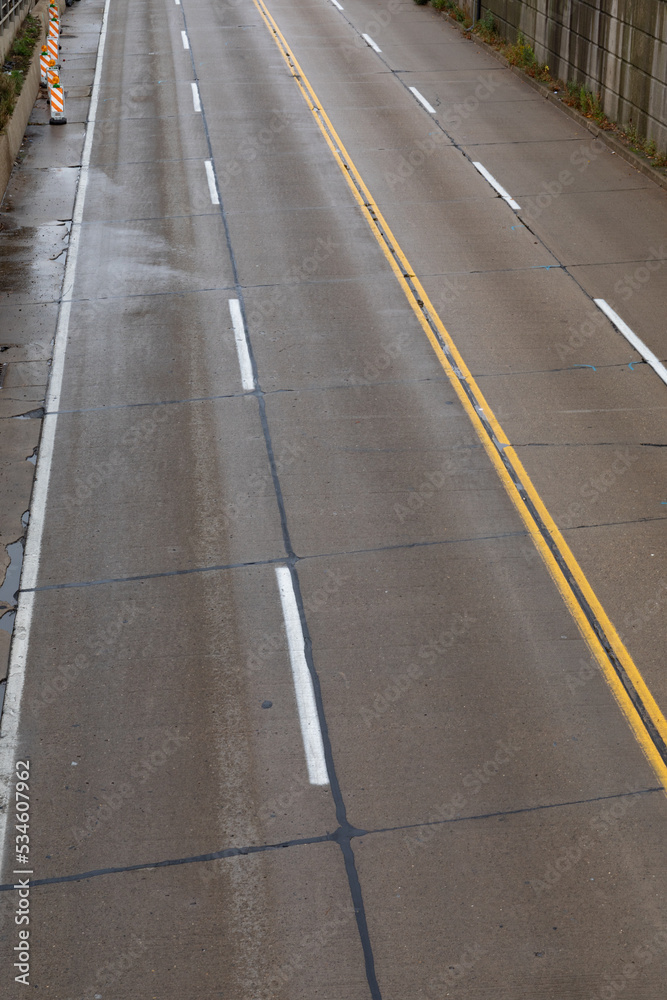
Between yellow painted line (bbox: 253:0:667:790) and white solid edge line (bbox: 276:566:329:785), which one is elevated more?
white solid edge line (bbox: 276:566:329:785)

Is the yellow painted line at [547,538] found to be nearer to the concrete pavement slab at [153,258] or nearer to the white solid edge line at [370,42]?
the concrete pavement slab at [153,258]

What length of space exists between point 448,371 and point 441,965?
8.10 m

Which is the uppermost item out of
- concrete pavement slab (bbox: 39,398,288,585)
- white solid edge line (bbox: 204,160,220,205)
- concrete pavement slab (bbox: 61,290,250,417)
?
concrete pavement slab (bbox: 39,398,288,585)

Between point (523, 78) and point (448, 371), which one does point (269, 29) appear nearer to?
point (523, 78)

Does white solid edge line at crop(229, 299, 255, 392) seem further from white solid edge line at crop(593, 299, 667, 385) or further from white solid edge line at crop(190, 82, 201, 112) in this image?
white solid edge line at crop(190, 82, 201, 112)

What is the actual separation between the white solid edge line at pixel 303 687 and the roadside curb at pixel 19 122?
1345cm

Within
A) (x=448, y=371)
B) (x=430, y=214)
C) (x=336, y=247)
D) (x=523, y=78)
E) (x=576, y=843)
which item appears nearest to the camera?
(x=576, y=843)

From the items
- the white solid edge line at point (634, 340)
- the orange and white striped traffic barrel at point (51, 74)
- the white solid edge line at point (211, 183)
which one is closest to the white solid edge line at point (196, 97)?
the orange and white striped traffic barrel at point (51, 74)

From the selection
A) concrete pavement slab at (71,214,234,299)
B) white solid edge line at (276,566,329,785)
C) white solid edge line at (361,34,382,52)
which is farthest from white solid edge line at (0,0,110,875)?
white solid edge line at (361,34,382,52)

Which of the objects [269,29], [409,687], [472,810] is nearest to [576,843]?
[472,810]

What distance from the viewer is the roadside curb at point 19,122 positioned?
2000 cm

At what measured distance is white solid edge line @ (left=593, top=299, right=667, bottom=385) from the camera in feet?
42.3

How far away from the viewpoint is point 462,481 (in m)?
10.8

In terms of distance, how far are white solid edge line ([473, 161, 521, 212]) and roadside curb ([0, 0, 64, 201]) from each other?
934cm
